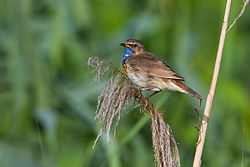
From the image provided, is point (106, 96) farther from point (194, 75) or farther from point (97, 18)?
point (97, 18)

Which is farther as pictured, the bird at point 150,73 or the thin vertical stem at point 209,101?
the bird at point 150,73

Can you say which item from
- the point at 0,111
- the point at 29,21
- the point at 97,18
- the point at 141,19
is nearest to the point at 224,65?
the point at 141,19

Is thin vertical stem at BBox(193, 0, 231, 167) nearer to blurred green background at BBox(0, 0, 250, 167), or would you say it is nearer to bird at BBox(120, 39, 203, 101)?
bird at BBox(120, 39, 203, 101)

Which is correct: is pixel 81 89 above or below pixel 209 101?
below

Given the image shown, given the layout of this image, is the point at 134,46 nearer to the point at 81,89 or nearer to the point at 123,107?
the point at 81,89

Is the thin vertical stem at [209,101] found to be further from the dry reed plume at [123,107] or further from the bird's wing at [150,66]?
Result: the bird's wing at [150,66]

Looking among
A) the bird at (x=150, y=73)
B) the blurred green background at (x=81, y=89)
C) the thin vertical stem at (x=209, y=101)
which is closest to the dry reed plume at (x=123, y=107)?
the thin vertical stem at (x=209, y=101)

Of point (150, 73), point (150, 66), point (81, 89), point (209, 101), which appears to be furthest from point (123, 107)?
point (81, 89)
